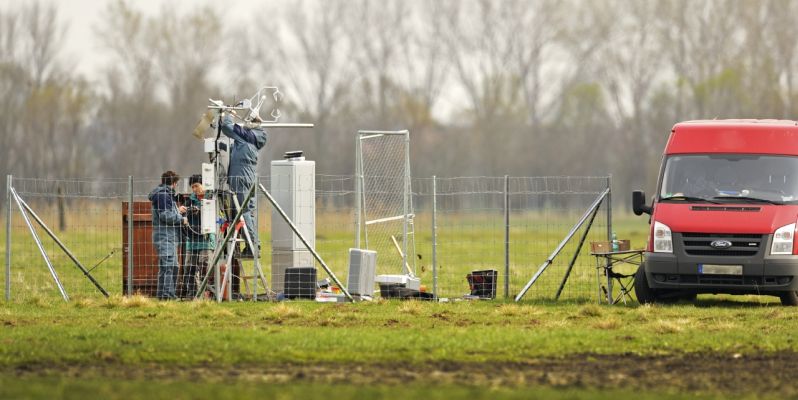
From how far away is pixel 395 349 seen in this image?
42.5ft

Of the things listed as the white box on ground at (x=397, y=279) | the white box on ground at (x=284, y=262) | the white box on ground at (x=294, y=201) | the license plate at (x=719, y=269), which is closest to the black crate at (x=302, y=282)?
the white box on ground at (x=284, y=262)

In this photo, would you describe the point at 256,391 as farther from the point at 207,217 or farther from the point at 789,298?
the point at 789,298

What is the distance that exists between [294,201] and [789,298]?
7.06m

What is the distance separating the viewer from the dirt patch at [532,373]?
1079cm

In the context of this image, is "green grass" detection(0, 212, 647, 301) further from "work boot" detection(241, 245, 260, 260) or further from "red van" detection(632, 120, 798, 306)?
"red van" detection(632, 120, 798, 306)

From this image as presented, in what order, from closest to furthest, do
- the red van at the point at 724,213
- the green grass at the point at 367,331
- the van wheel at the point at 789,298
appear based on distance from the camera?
1. the green grass at the point at 367,331
2. the red van at the point at 724,213
3. the van wheel at the point at 789,298

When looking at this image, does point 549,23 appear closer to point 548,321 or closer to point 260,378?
point 548,321

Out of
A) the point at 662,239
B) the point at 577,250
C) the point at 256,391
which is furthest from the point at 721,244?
the point at 256,391

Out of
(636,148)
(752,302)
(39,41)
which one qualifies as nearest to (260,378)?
(752,302)

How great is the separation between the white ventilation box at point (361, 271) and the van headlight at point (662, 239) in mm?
3874

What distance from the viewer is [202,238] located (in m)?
19.6

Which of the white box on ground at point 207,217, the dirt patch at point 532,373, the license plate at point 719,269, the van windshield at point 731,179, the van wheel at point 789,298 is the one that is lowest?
the dirt patch at point 532,373

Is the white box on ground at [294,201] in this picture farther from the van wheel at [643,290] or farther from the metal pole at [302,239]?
the van wheel at [643,290]

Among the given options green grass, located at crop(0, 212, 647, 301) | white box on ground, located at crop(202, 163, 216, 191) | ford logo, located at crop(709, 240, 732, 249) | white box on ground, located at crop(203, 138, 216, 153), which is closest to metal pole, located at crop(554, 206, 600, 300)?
green grass, located at crop(0, 212, 647, 301)
